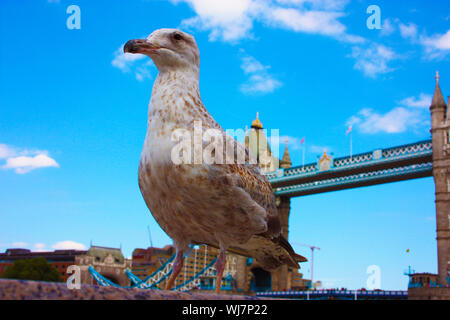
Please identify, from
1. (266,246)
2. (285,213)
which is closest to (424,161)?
(285,213)

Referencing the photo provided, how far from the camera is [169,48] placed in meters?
3.24

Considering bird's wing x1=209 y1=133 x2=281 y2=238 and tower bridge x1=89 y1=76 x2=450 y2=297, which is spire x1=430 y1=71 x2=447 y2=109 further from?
bird's wing x1=209 y1=133 x2=281 y2=238

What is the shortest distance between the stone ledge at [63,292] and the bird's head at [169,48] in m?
Result: 1.77

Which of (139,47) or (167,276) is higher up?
(139,47)

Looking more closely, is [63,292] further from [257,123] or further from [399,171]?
[257,123]

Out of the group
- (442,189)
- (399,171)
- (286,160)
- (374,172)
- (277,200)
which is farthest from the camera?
(286,160)

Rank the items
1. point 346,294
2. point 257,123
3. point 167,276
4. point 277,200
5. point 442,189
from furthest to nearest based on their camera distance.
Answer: point 257,123
point 277,200
point 167,276
point 346,294
point 442,189

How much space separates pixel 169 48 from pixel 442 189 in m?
30.5

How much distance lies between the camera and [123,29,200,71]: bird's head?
3.15 metres

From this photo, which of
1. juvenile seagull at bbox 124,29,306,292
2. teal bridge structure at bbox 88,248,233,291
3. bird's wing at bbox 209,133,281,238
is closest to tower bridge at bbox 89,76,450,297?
teal bridge structure at bbox 88,248,233,291

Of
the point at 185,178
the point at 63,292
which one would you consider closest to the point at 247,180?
the point at 185,178

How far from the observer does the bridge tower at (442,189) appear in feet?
97.7

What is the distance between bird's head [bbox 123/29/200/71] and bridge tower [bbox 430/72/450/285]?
30.0 metres

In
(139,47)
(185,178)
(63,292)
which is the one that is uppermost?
(139,47)
